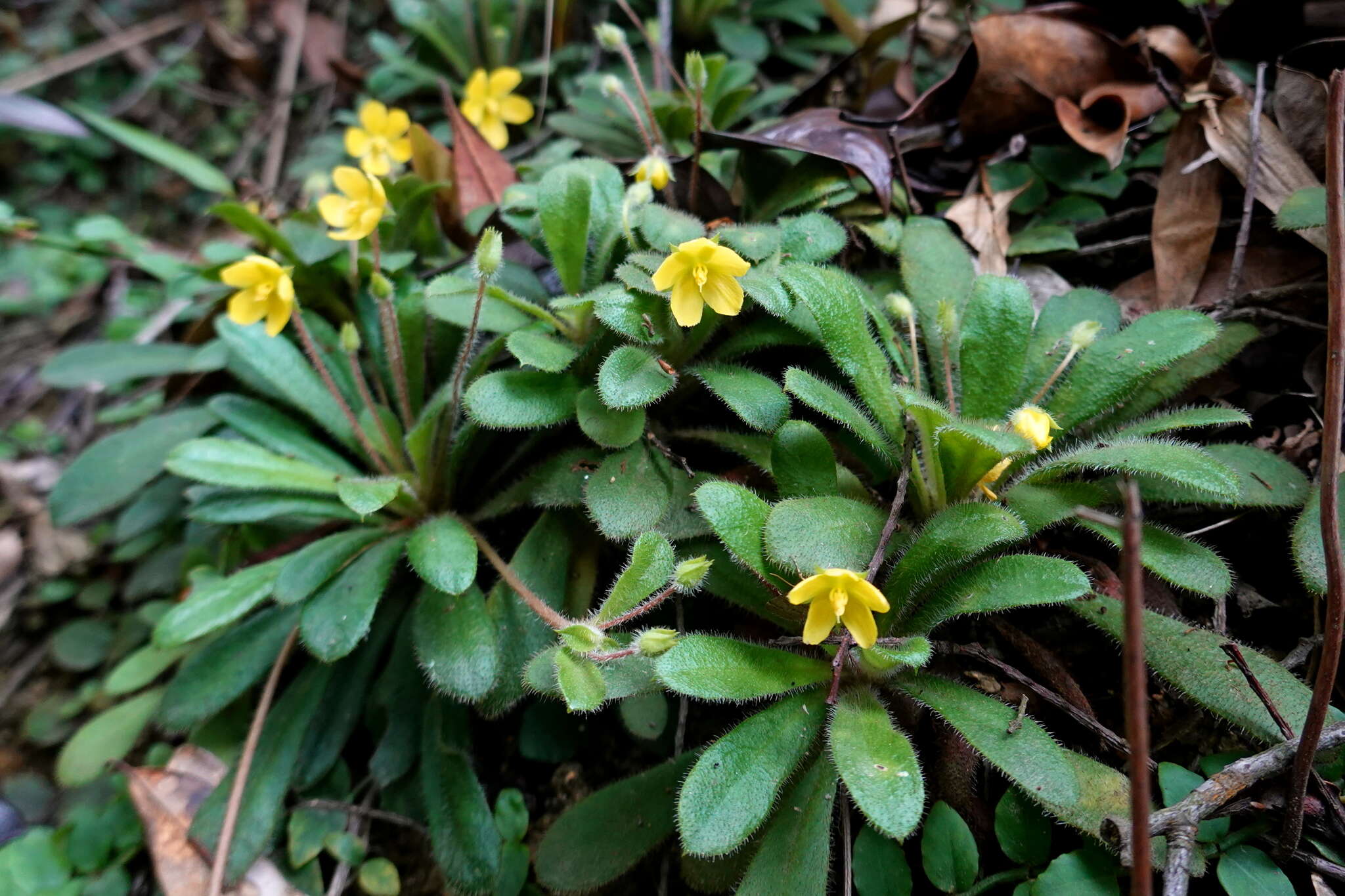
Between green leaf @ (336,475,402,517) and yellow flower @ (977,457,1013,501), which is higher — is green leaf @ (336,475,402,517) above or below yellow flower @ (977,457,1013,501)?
below

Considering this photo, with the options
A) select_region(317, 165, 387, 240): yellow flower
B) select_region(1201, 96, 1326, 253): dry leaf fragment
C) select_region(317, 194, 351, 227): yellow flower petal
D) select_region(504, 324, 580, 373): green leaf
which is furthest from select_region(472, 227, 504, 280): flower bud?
select_region(1201, 96, 1326, 253): dry leaf fragment

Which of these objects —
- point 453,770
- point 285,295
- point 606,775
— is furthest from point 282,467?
point 606,775

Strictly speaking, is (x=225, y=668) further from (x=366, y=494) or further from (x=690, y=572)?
(x=690, y=572)

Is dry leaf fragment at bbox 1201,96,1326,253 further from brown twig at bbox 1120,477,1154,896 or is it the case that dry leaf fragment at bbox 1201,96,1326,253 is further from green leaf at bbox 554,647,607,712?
green leaf at bbox 554,647,607,712

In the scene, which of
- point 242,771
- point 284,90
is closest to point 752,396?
point 242,771

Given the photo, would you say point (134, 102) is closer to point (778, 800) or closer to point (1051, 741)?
point (778, 800)

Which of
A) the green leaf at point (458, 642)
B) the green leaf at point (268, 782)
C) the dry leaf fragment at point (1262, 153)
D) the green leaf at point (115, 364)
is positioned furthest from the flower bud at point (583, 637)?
the dry leaf fragment at point (1262, 153)
